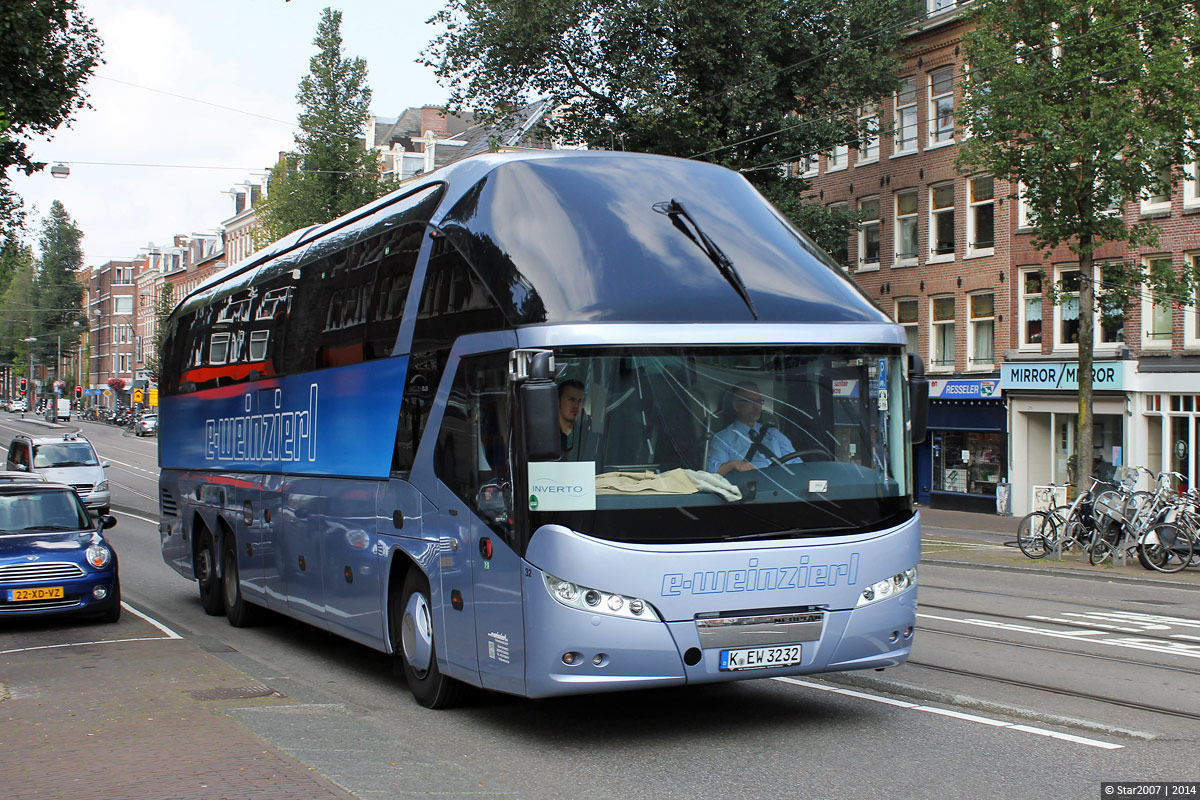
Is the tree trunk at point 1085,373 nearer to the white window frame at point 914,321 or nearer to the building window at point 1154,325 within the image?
the building window at point 1154,325

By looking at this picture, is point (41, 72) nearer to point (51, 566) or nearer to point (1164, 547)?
point (51, 566)

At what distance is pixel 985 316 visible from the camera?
35.3m

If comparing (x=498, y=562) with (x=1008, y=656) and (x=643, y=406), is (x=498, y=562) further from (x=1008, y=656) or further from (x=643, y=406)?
(x=1008, y=656)

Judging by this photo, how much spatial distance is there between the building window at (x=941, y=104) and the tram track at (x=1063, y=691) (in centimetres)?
2913

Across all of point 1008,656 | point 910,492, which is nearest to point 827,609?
point 910,492

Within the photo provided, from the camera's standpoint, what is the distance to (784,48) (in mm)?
33281

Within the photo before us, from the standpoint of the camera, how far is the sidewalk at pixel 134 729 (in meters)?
6.34

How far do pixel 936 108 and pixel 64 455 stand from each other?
2567 centimetres

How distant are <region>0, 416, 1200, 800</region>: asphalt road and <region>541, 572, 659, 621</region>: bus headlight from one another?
32.7 inches

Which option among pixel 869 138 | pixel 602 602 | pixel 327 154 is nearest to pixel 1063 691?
pixel 602 602

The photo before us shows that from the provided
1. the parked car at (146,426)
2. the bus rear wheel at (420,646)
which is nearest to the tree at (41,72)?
the bus rear wheel at (420,646)

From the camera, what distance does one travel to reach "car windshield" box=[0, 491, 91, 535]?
13852 mm

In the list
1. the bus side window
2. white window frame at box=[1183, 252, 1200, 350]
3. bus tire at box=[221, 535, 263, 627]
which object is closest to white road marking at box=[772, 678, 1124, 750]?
the bus side window

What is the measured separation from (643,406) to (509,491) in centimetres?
93
